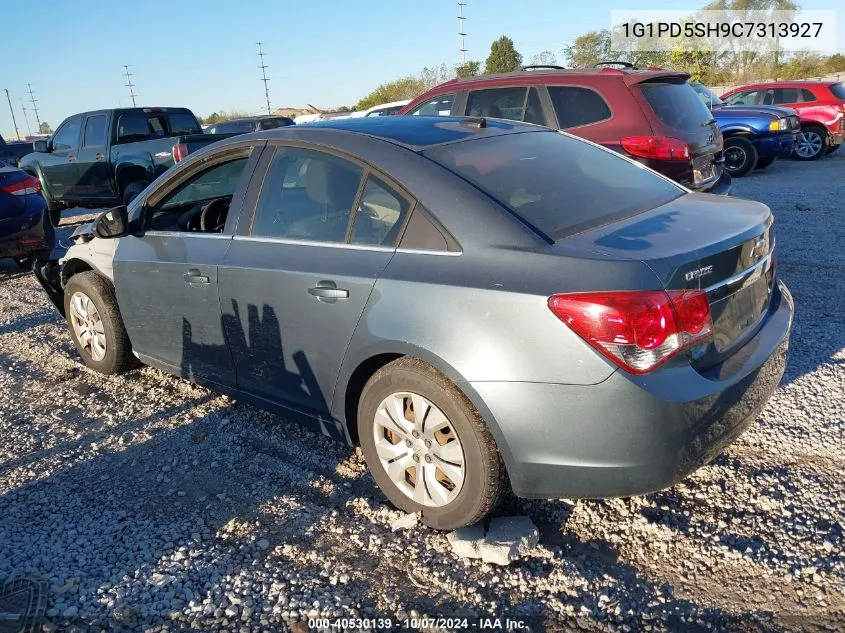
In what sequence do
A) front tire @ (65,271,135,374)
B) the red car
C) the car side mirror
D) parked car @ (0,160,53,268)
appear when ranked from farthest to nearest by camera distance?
1. the red car
2. parked car @ (0,160,53,268)
3. front tire @ (65,271,135,374)
4. the car side mirror

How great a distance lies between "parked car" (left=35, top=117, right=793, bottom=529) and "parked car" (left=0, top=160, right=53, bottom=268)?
463 cm

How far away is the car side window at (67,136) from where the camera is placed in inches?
468

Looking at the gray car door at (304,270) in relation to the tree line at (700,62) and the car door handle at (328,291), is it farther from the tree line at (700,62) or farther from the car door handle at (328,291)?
the tree line at (700,62)

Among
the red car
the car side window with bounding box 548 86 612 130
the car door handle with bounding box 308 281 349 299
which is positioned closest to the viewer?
the car door handle with bounding box 308 281 349 299

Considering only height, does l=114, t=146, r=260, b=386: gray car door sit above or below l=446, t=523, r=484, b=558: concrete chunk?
Answer: above

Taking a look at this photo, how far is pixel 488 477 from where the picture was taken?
2.63 m

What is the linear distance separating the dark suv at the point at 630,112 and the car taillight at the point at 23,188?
17.2 feet

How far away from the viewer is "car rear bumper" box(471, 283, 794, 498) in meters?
2.35

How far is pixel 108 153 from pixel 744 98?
559 inches

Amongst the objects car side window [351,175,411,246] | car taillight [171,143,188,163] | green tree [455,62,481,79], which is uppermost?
green tree [455,62,481,79]

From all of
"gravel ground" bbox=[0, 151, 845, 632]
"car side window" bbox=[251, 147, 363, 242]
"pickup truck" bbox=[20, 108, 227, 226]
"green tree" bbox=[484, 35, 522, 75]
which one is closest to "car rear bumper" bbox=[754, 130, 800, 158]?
"pickup truck" bbox=[20, 108, 227, 226]

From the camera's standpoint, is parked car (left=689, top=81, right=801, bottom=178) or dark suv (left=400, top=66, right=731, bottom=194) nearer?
dark suv (left=400, top=66, right=731, bottom=194)

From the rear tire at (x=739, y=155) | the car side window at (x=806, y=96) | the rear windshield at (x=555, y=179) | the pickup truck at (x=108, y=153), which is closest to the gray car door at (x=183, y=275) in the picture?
the rear windshield at (x=555, y=179)

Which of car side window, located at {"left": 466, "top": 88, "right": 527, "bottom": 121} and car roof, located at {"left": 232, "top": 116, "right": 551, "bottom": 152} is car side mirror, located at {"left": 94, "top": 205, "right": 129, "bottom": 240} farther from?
car side window, located at {"left": 466, "top": 88, "right": 527, "bottom": 121}
